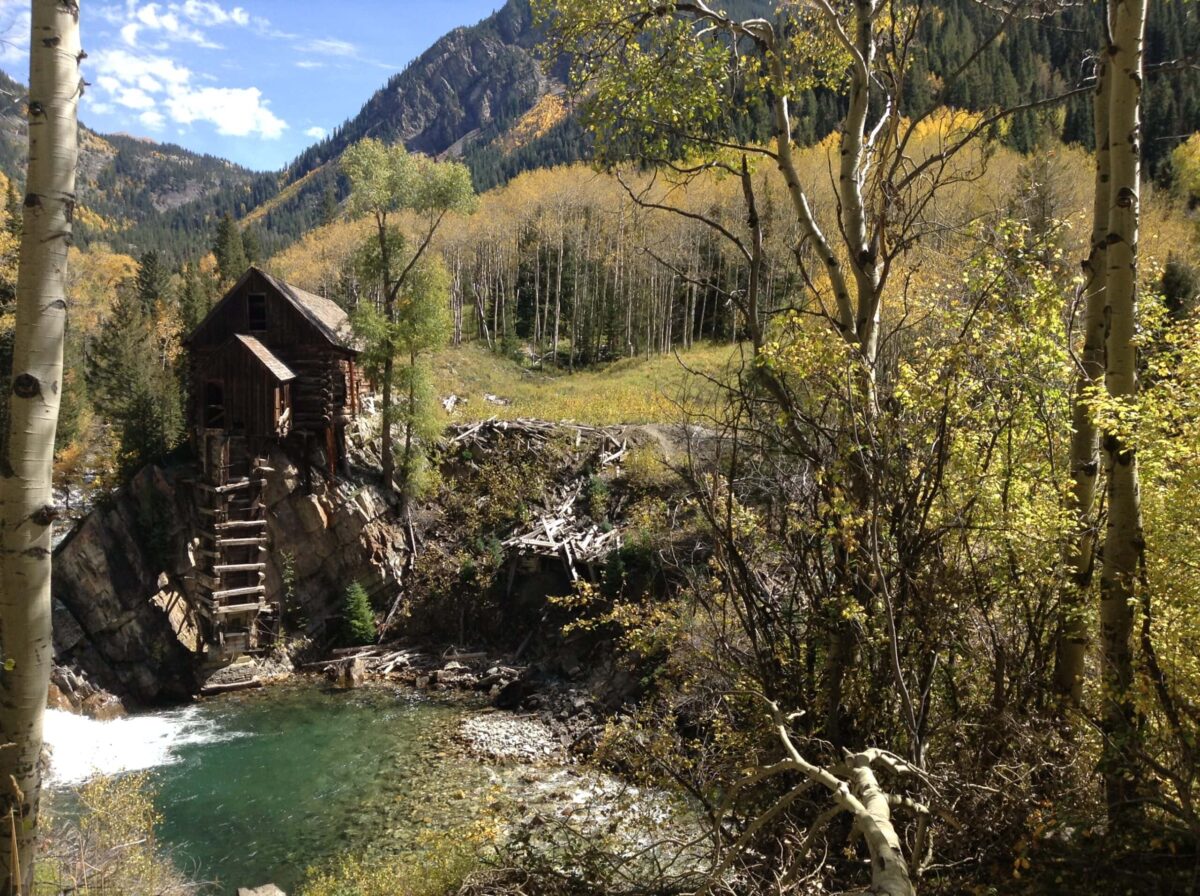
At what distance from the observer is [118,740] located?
1778 cm

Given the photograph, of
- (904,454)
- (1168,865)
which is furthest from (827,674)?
(1168,865)

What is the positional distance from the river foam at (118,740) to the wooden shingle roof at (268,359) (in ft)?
31.7

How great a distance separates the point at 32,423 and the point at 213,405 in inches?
844

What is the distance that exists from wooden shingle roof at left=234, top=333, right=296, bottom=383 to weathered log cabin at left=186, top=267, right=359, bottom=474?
0.14ft

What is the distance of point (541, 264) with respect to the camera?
57.3 m

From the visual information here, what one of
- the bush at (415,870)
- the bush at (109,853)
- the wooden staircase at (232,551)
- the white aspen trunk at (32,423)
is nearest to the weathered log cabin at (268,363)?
the wooden staircase at (232,551)

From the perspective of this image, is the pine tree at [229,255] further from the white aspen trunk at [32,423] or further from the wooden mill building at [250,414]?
the white aspen trunk at [32,423]

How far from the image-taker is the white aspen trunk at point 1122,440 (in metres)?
4.70

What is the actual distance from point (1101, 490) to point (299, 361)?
75.2ft

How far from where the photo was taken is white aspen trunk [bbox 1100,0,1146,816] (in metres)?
4.70

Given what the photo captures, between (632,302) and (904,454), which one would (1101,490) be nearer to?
(904,454)

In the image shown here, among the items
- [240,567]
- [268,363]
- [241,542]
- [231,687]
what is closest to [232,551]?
[241,542]

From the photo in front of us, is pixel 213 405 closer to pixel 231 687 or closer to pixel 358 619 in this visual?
pixel 358 619

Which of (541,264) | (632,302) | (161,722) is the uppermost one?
(541,264)
